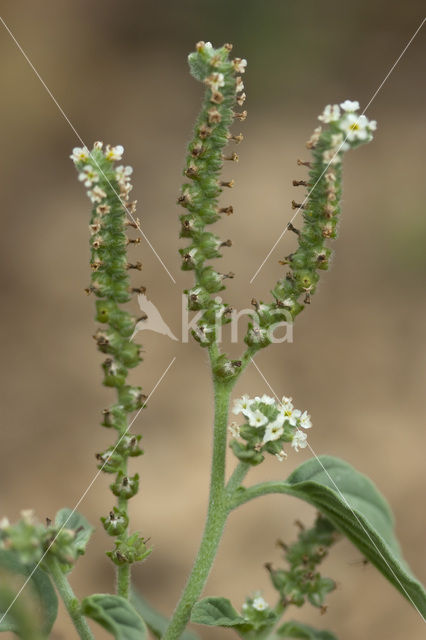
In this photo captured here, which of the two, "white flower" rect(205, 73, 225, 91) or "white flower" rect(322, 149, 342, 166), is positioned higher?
"white flower" rect(205, 73, 225, 91)

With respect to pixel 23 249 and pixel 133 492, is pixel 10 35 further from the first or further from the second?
pixel 133 492

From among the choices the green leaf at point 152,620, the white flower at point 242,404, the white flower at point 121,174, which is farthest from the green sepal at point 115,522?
the white flower at point 121,174

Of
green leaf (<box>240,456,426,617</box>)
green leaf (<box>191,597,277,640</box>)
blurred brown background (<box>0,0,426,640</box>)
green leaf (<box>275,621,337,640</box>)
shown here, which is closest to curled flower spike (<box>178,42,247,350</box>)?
green leaf (<box>240,456,426,617</box>)

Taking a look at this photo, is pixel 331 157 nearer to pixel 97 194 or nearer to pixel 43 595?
pixel 97 194

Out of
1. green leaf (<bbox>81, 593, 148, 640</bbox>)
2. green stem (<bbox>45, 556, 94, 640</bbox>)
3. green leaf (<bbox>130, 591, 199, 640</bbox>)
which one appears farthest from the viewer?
green leaf (<bbox>130, 591, 199, 640</bbox>)

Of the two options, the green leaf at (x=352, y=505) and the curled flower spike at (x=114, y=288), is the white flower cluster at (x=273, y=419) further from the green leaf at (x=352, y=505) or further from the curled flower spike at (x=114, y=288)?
the curled flower spike at (x=114, y=288)
